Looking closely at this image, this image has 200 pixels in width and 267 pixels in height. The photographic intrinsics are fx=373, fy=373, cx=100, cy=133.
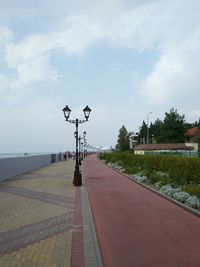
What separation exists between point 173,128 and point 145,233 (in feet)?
247

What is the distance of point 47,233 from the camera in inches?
301

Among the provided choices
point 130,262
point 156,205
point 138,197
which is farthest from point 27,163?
point 130,262

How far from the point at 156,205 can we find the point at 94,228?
381 cm

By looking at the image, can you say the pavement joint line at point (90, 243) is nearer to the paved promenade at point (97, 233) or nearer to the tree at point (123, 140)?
the paved promenade at point (97, 233)

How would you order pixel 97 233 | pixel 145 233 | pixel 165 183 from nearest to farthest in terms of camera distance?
pixel 145 233
pixel 97 233
pixel 165 183

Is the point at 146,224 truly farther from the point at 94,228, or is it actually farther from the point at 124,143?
the point at 124,143

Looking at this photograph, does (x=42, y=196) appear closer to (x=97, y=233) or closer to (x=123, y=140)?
(x=97, y=233)

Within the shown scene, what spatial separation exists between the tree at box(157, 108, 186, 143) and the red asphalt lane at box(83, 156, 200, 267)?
68829mm

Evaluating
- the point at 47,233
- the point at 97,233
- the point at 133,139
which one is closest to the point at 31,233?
the point at 47,233

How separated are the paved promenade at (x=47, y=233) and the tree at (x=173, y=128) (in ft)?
226

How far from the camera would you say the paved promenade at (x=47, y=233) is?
19.4ft

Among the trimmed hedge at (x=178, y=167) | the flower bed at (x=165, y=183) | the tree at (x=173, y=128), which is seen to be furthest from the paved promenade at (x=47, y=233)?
the tree at (x=173, y=128)

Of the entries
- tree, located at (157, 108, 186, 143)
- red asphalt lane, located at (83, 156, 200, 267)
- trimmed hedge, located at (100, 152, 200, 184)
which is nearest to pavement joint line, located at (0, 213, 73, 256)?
red asphalt lane, located at (83, 156, 200, 267)

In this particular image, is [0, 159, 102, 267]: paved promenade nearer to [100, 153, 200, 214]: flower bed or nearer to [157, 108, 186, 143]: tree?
[100, 153, 200, 214]: flower bed
